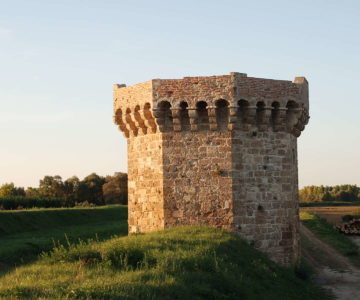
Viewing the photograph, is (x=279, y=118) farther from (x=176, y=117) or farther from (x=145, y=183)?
(x=145, y=183)

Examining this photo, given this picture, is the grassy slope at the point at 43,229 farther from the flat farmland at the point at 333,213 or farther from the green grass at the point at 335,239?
the flat farmland at the point at 333,213

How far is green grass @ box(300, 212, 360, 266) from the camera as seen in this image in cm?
2185

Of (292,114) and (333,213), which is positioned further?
(333,213)

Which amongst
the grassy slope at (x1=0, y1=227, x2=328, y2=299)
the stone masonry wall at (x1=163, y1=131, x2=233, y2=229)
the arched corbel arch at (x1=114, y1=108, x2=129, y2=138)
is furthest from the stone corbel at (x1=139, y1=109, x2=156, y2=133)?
the grassy slope at (x1=0, y1=227, x2=328, y2=299)

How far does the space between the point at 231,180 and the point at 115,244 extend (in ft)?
13.6

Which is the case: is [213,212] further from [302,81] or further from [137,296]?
[137,296]

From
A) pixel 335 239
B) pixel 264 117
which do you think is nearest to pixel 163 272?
pixel 264 117

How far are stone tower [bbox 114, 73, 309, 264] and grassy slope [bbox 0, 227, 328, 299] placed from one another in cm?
83

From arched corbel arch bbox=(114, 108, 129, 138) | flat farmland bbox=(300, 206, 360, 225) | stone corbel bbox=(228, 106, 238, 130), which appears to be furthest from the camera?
flat farmland bbox=(300, 206, 360, 225)

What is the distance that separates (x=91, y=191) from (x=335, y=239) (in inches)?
1608

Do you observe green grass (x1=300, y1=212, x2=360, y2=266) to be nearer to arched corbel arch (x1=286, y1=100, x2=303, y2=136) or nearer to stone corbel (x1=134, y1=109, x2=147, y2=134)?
arched corbel arch (x1=286, y1=100, x2=303, y2=136)

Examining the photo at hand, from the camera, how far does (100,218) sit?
36344 millimetres

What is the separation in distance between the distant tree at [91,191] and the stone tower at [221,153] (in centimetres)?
4709

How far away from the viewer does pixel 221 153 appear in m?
14.2
